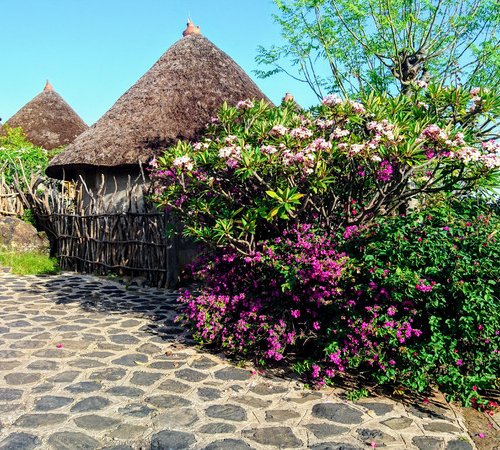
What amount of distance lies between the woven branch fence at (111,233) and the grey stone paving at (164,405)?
309 centimetres

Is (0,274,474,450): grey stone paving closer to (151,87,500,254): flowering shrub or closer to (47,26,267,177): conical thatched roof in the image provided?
(151,87,500,254): flowering shrub

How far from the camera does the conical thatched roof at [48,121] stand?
766 inches

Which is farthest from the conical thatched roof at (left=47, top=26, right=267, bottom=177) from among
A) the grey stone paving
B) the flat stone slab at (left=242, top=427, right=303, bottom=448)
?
the flat stone slab at (left=242, top=427, right=303, bottom=448)

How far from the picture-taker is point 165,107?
10.5m

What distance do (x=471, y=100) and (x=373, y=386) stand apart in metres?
3.19

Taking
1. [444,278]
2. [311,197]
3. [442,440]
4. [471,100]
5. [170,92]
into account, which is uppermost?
[170,92]

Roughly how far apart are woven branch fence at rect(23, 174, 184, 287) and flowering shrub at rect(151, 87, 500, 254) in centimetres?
336

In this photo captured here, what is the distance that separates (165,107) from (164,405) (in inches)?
298

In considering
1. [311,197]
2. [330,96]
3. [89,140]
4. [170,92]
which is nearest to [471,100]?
[330,96]

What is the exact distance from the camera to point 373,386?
4.59 meters

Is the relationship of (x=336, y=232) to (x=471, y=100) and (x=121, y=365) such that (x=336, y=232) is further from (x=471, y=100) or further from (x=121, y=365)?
(x=121, y=365)

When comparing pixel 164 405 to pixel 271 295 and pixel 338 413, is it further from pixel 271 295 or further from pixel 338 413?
pixel 271 295

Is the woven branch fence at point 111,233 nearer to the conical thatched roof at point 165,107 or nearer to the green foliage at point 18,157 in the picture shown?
the conical thatched roof at point 165,107

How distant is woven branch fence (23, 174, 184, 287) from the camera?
9.20m
